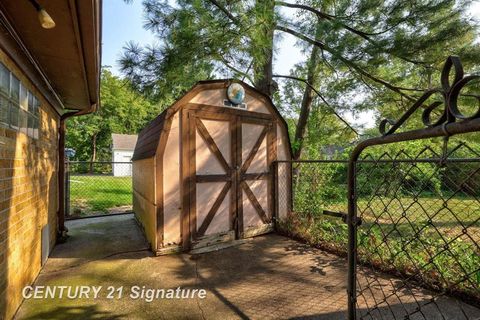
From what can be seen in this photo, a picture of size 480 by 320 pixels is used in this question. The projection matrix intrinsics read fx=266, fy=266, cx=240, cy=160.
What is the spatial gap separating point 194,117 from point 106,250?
2628 mm

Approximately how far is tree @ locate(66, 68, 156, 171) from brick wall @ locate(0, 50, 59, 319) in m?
21.5

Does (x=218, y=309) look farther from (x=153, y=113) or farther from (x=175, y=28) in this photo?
(x=153, y=113)

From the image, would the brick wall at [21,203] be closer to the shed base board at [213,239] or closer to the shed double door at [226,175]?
the shed double door at [226,175]

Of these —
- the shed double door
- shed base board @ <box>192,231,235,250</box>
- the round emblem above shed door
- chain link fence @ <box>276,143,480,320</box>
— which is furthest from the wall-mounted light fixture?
shed base board @ <box>192,231,235,250</box>

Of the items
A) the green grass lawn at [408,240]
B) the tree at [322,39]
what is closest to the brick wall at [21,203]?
the tree at [322,39]

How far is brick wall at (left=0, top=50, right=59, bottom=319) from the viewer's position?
2.27 metres

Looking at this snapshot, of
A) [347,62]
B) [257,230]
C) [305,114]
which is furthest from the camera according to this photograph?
[305,114]

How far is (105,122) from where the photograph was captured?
93.1 feet

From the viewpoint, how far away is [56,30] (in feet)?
7.36

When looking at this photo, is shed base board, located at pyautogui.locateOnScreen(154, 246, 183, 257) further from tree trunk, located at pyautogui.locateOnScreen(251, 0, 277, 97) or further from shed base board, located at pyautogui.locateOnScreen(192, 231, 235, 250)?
tree trunk, located at pyautogui.locateOnScreen(251, 0, 277, 97)

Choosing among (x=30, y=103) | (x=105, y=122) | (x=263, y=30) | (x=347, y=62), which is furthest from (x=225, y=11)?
(x=105, y=122)

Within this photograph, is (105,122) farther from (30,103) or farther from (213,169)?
(30,103)

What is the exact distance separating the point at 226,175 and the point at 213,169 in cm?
28

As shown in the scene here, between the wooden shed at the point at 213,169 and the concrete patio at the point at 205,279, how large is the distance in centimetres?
43
